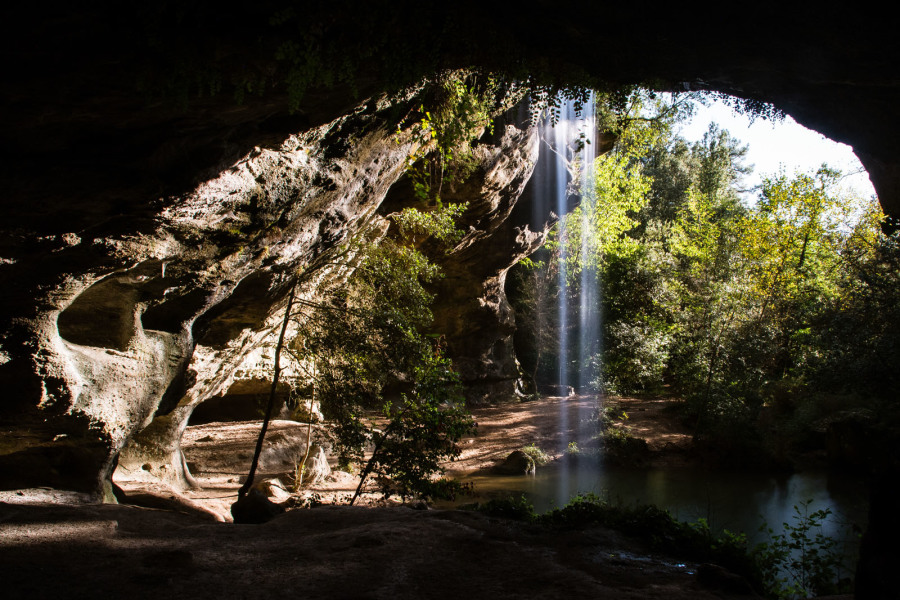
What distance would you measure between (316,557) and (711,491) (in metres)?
10.9

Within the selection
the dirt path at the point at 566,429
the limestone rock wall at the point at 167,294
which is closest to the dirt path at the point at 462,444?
the dirt path at the point at 566,429

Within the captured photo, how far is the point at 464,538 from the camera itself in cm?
602

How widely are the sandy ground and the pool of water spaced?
4128 mm

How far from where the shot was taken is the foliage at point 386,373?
812 centimetres

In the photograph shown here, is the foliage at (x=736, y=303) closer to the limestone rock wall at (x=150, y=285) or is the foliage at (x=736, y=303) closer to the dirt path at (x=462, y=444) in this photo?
the dirt path at (x=462, y=444)

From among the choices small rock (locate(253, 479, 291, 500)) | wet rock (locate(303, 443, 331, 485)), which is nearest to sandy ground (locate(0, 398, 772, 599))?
small rock (locate(253, 479, 291, 500))

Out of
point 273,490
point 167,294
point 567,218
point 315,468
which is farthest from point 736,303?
point 167,294

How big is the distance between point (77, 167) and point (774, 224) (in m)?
22.8

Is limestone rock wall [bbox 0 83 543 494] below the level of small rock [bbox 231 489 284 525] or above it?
above

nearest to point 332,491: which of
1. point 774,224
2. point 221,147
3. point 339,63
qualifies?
point 221,147

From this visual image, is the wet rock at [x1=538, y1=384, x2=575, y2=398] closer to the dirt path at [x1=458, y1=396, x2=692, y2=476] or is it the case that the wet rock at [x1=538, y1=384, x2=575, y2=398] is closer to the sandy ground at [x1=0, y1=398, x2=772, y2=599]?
the dirt path at [x1=458, y1=396, x2=692, y2=476]

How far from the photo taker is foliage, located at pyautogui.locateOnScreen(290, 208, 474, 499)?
8125 mm

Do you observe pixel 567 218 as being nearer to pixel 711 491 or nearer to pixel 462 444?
pixel 462 444

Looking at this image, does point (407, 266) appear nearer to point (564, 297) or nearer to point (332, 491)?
point (332, 491)
